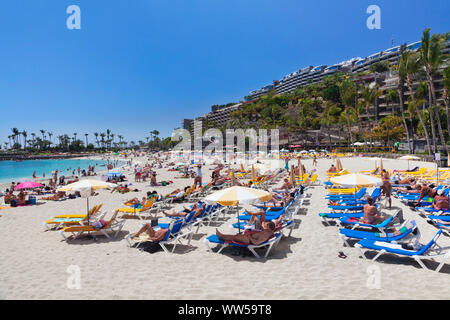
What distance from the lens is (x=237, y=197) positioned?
5.49 meters

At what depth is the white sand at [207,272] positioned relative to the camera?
12.6ft

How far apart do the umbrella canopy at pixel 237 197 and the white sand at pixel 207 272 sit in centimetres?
109

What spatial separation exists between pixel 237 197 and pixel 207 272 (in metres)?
1.57

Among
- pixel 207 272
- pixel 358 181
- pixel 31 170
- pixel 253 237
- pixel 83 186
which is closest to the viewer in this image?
pixel 207 272

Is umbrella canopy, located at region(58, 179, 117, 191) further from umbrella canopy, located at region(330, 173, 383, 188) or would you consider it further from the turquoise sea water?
the turquoise sea water

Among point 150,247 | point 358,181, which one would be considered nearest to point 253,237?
point 150,247

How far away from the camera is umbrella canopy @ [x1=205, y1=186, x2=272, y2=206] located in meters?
5.43

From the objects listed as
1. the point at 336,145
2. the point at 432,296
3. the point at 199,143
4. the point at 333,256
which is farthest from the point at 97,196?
the point at 199,143

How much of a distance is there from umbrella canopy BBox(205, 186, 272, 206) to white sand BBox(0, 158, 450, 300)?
1088 millimetres

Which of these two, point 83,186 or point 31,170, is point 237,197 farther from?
point 31,170

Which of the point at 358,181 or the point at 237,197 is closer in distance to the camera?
the point at 237,197

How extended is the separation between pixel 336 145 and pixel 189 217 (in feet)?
196

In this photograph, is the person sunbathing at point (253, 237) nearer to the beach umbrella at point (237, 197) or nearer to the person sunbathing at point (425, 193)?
the beach umbrella at point (237, 197)
